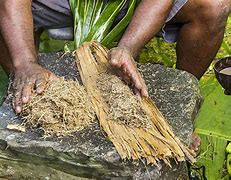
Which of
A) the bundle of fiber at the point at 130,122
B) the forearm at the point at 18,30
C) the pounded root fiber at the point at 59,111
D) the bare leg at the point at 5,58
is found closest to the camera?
the bundle of fiber at the point at 130,122

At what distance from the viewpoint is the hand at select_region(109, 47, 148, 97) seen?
2018 millimetres

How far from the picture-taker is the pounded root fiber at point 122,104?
190 cm

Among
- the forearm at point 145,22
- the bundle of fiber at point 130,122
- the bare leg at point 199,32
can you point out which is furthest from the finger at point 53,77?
the bare leg at point 199,32

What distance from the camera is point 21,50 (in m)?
2.17

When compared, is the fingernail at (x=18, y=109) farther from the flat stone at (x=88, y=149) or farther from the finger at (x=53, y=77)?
the finger at (x=53, y=77)

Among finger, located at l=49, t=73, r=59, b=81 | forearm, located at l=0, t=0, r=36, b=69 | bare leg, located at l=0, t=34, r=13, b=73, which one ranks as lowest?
bare leg, located at l=0, t=34, r=13, b=73

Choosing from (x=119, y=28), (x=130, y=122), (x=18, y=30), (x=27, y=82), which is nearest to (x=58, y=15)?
(x=119, y=28)

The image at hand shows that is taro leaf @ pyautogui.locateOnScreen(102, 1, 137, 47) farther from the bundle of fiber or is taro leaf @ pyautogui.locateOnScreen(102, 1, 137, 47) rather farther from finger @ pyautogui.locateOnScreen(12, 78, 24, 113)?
finger @ pyautogui.locateOnScreen(12, 78, 24, 113)

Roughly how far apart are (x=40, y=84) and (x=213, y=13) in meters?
0.87

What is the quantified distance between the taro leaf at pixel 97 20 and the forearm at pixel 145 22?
0.19 meters

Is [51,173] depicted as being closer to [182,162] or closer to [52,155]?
[52,155]

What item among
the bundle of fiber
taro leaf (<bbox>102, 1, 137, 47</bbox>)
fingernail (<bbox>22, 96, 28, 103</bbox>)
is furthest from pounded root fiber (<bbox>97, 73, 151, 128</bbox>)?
taro leaf (<bbox>102, 1, 137, 47</bbox>)

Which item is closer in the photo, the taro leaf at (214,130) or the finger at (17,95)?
the finger at (17,95)

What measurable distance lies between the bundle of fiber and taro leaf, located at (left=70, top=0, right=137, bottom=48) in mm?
373
